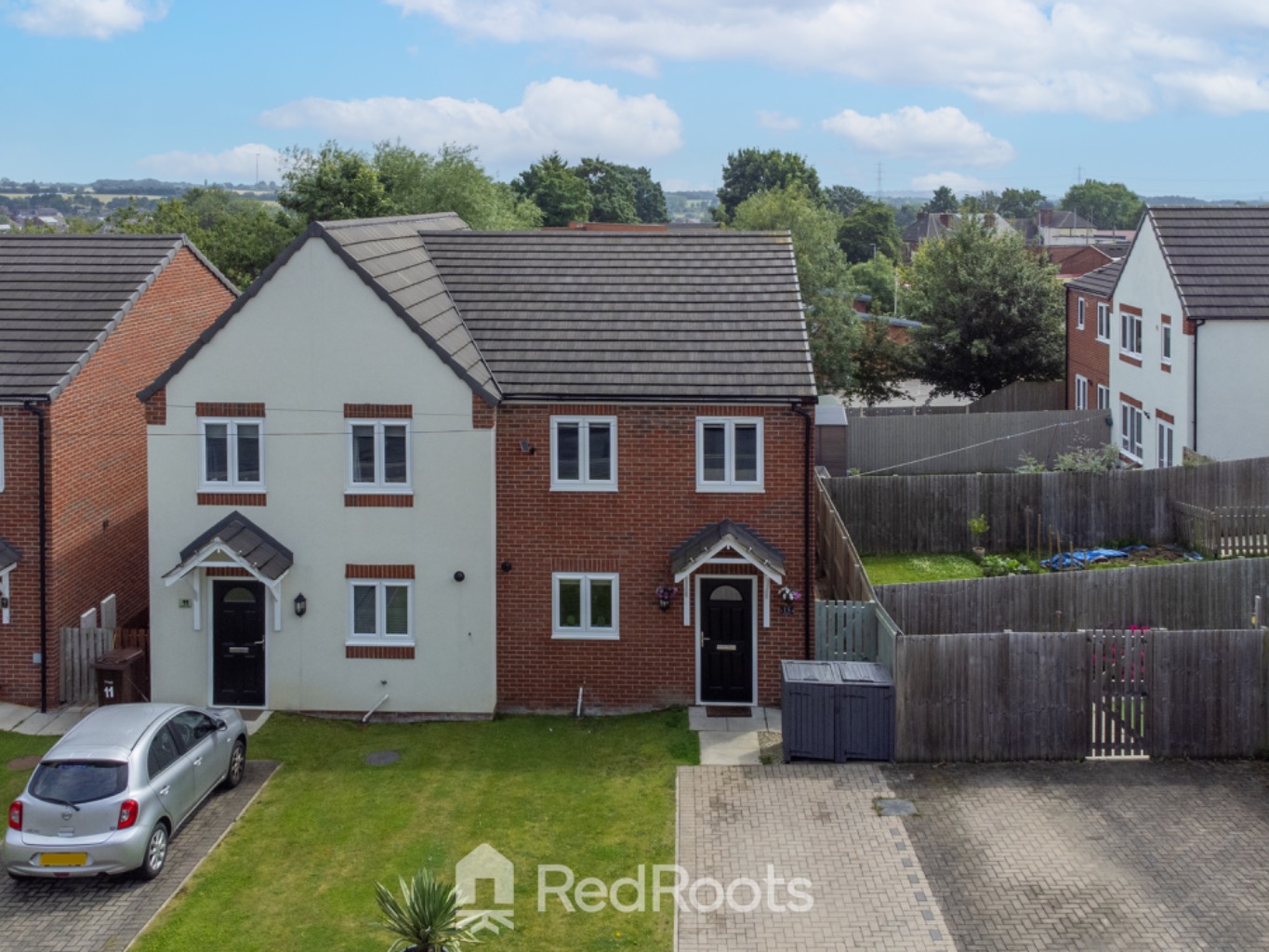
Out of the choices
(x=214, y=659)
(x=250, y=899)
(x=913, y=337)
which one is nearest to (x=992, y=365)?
(x=913, y=337)

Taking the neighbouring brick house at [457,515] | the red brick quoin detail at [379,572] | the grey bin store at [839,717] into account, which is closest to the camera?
the grey bin store at [839,717]

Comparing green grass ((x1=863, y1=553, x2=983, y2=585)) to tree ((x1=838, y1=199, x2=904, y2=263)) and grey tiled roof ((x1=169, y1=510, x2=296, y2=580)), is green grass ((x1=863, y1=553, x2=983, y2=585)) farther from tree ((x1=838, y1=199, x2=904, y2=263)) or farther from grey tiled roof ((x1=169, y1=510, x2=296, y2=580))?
tree ((x1=838, y1=199, x2=904, y2=263))

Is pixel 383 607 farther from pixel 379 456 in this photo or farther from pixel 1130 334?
pixel 1130 334

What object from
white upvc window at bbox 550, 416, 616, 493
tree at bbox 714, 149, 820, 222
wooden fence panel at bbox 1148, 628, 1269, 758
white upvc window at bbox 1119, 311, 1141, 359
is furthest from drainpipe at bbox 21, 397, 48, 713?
tree at bbox 714, 149, 820, 222

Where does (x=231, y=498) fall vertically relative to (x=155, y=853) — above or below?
above

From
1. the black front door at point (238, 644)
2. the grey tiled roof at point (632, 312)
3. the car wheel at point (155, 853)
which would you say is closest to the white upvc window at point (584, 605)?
the grey tiled roof at point (632, 312)

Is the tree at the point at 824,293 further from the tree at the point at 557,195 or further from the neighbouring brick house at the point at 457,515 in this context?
the tree at the point at 557,195

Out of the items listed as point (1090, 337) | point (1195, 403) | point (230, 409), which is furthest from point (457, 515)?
point (1090, 337)
